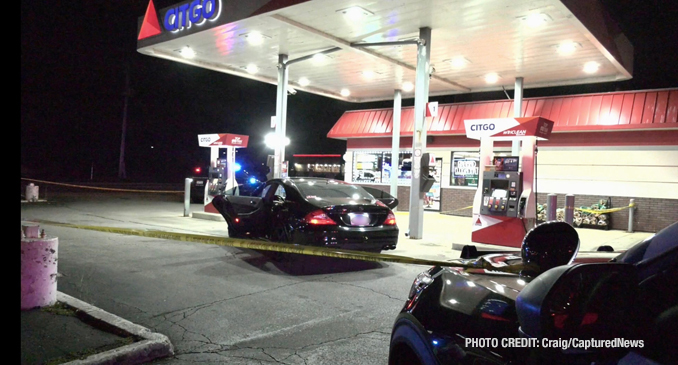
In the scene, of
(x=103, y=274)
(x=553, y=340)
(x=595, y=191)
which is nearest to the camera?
(x=553, y=340)

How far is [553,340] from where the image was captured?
1.61 m

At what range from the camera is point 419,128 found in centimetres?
1284

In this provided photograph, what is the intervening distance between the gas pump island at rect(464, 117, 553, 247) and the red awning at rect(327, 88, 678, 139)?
18.3 ft

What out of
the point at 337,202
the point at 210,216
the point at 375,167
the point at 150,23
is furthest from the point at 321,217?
the point at 375,167

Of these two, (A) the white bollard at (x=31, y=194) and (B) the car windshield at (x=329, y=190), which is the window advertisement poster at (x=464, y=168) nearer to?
(B) the car windshield at (x=329, y=190)

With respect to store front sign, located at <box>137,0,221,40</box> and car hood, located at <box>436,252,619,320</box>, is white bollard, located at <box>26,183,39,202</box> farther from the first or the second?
car hood, located at <box>436,252,619,320</box>

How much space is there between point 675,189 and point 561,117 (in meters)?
3.95

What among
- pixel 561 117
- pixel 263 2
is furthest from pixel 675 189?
pixel 263 2

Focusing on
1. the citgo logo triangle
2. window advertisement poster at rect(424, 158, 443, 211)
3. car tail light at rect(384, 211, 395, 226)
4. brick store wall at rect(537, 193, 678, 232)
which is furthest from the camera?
window advertisement poster at rect(424, 158, 443, 211)

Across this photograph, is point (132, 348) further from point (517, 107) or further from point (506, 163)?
point (517, 107)

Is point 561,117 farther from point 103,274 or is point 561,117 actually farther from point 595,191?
point 103,274

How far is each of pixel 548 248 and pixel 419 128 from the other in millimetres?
10341

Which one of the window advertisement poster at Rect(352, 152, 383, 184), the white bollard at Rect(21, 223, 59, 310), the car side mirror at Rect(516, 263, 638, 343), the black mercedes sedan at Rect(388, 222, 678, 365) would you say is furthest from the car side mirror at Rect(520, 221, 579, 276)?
the window advertisement poster at Rect(352, 152, 383, 184)

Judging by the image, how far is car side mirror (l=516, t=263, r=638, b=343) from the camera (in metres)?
1.57
